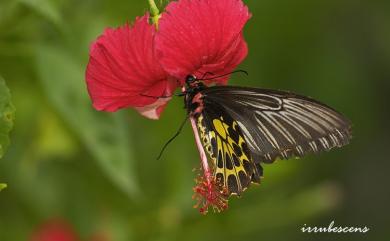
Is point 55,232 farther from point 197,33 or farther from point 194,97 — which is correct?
point 197,33

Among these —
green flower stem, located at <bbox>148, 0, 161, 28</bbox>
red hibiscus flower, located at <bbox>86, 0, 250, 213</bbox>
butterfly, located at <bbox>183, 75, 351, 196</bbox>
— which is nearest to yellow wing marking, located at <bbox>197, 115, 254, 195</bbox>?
butterfly, located at <bbox>183, 75, 351, 196</bbox>

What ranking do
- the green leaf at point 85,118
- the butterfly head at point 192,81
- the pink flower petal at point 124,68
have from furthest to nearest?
the green leaf at point 85,118, the butterfly head at point 192,81, the pink flower petal at point 124,68

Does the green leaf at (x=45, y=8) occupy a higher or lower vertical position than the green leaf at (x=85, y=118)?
higher

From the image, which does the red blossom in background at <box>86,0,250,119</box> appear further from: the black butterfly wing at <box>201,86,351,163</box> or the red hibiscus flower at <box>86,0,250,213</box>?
the black butterfly wing at <box>201,86,351,163</box>

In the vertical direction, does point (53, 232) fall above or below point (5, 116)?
below

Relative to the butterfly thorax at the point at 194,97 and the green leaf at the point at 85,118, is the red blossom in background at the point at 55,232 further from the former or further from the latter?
the butterfly thorax at the point at 194,97

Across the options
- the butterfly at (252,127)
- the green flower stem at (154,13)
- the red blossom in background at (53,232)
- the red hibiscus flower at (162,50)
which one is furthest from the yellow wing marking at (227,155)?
the red blossom in background at (53,232)

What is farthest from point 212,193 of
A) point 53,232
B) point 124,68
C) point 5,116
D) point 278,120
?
point 53,232
